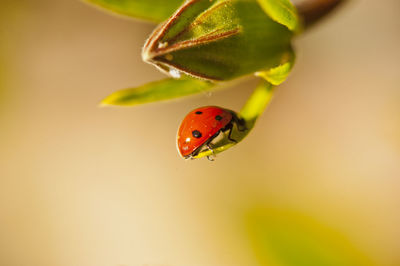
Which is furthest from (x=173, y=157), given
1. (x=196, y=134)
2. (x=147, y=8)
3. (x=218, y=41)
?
(x=218, y=41)

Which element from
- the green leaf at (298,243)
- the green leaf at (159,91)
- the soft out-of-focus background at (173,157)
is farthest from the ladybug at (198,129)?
the soft out-of-focus background at (173,157)

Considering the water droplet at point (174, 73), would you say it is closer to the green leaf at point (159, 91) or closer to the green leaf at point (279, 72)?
the green leaf at point (159, 91)

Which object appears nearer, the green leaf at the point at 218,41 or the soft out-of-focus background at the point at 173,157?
the green leaf at the point at 218,41

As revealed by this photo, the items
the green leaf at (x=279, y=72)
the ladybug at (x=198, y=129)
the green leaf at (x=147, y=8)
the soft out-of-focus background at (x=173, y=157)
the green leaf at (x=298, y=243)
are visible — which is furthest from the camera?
the soft out-of-focus background at (x=173, y=157)

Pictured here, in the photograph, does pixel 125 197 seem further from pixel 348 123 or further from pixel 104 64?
pixel 348 123

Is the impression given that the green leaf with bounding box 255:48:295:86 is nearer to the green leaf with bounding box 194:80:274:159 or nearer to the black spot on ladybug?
the green leaf with bounding box 194:80:274:159

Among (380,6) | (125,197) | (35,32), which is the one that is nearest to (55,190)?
(125,197)
